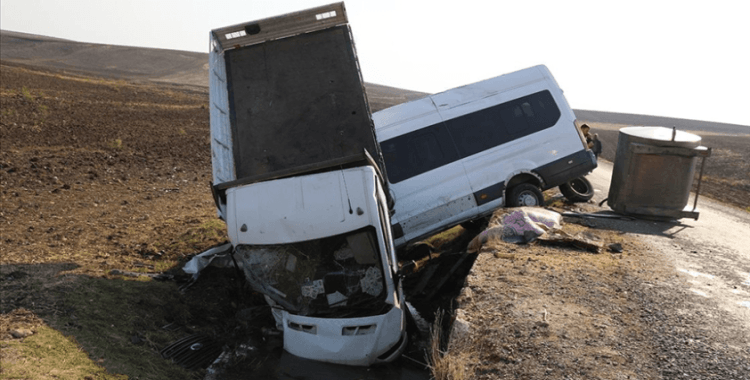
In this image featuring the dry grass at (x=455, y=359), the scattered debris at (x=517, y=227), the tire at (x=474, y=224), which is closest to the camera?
the dry grass at (x=455, y=359)

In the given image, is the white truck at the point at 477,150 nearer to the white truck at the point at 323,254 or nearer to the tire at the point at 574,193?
the tire at the point at 574,193

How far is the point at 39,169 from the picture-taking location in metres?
14.1

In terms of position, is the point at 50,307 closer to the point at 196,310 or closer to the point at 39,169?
the point at 196,310

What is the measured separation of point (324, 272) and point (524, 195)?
17.0 ft

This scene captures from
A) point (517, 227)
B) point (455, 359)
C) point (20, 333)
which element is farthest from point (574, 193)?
point (20, 333)

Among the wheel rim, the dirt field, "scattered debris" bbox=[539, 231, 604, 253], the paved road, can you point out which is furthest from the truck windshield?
the wheel rim

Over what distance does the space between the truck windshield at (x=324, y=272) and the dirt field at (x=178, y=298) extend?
0.89 meters

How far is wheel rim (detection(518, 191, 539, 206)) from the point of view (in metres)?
10.8

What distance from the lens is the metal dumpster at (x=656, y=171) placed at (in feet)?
34.1

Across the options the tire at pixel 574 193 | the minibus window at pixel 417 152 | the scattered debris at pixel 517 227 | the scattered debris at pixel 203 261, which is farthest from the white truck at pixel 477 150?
the scattered debris at pixel 203 261

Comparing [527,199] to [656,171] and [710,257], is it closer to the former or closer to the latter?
[656,171]

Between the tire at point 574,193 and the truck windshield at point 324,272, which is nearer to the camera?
the truck windshield at point 324,272

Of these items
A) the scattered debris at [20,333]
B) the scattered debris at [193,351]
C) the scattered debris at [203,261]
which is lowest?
the scattered debris at [193,351]

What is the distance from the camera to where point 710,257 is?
28.9 feet
